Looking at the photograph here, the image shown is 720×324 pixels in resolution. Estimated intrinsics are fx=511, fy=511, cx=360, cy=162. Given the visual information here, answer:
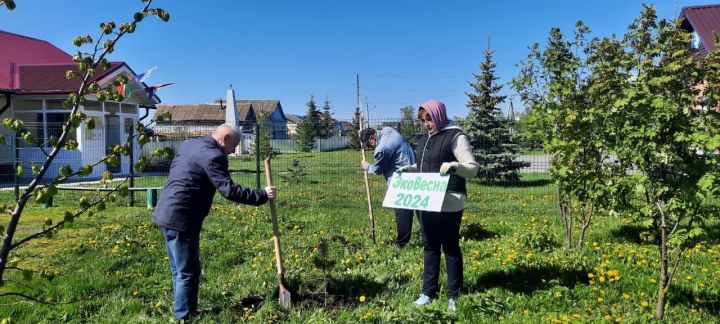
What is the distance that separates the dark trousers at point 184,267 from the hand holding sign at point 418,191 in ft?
5.64

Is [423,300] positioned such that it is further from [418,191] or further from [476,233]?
[476,233]

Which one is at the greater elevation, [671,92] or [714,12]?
[714,12]

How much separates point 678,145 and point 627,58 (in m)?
1.70

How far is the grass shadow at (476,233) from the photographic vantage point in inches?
280

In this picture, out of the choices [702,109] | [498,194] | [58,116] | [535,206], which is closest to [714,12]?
[498,194]

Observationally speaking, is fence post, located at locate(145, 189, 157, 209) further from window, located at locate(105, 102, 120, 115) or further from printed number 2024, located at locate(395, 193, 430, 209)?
window, located at locate(105, 102, 120, 115)

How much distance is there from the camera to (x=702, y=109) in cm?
370

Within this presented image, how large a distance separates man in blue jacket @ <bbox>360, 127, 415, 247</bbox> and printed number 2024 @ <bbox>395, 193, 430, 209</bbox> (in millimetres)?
1677

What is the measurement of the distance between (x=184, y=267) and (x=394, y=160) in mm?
3071

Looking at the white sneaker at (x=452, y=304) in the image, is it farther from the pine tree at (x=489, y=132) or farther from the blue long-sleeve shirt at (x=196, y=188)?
the pine tree at (x=489, y=132)

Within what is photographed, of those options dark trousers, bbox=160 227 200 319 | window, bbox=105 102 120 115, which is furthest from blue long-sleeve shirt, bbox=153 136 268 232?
window, bbox=105 102 120 115

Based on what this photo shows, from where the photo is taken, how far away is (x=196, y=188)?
12.9ft

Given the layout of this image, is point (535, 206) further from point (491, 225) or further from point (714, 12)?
point (714, 12)

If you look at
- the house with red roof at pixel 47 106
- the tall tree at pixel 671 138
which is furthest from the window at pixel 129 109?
the tall tree at pixel 671 138
